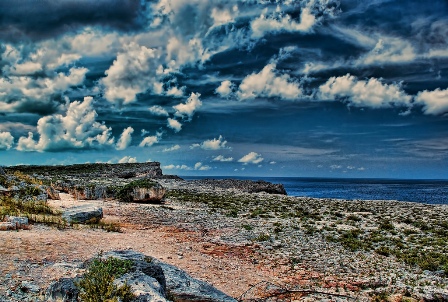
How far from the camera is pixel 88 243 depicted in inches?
659

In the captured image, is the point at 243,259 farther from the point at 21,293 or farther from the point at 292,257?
the point at 21,293

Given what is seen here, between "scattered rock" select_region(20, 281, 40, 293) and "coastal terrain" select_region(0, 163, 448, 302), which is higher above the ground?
"scattered rock" select_region(20, 281, 40, 293)

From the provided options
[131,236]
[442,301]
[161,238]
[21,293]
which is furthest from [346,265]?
[21,293]

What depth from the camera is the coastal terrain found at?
1336cm

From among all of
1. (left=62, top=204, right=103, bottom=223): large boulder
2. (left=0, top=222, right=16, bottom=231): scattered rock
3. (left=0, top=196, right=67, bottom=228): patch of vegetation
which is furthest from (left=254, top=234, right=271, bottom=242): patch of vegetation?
(left=0, top=222, right=16, bottom=231): scattered rock

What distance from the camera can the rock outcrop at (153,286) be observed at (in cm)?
808

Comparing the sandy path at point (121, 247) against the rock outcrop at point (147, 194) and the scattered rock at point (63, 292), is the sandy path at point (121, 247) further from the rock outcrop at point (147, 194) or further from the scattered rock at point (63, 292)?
the rock outcrop at point (147, 194)

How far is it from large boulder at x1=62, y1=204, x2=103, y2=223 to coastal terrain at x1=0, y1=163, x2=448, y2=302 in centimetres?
16

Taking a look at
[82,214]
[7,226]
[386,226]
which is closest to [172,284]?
[7,226]

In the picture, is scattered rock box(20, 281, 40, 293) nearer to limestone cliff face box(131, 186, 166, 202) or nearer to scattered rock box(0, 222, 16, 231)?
scattered rock box(0, 222, 16, 231)

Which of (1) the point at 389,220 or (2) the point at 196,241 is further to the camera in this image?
(1) the point at 389,220

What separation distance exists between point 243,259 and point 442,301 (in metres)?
8.98

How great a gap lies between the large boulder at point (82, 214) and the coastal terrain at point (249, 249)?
159 mm

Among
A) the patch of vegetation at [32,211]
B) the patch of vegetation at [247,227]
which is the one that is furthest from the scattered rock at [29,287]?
the patch of vegetation at [247,227]
